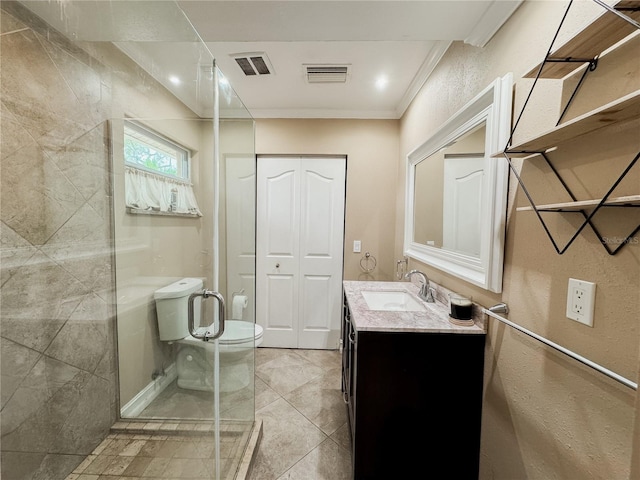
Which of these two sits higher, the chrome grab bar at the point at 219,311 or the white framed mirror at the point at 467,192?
the white framed mirror at the point at 467,192

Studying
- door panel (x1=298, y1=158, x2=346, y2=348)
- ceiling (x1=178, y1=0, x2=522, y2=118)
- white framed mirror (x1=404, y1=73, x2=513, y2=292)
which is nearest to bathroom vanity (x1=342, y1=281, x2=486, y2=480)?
white framed mirror (x1=404, y1=73, x2=513, y2=292)

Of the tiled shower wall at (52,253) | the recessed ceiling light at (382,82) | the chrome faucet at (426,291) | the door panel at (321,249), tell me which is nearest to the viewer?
the tiled shower wall at (52,253)

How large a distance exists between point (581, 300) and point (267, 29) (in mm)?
1632

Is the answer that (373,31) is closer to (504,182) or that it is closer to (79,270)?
(504,182)

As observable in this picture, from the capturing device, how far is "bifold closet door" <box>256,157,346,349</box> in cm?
268

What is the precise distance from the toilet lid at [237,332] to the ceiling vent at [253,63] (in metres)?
1.80

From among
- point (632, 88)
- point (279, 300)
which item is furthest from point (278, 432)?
point (632, 88)

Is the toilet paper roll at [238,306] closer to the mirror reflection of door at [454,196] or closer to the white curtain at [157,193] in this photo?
the white curtain at [157,193]

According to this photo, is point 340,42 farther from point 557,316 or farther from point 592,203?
point 557,316

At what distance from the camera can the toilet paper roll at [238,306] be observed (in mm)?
1743

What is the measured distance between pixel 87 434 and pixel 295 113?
9.10 feet

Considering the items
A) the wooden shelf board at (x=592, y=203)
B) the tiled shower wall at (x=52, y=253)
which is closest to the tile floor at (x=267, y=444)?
the tiled shower wall at (x=52, y=253)

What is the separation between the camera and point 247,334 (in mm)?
1829

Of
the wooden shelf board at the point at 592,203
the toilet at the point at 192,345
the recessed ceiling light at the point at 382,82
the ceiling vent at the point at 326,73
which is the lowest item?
the toilet at the point at 192,345
